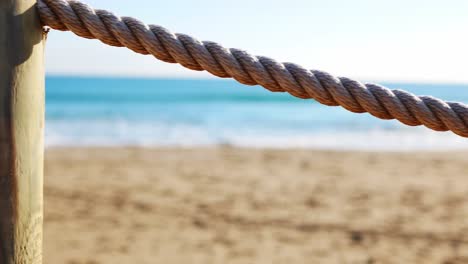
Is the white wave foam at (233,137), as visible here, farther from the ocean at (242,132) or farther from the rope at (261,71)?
the rope at (261,71)

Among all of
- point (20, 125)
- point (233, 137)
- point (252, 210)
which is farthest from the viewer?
point (233, 137)

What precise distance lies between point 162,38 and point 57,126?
1265cm

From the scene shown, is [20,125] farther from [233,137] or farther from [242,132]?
[242,132]

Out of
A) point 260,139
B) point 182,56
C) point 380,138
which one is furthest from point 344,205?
point 380,138

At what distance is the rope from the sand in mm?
2886

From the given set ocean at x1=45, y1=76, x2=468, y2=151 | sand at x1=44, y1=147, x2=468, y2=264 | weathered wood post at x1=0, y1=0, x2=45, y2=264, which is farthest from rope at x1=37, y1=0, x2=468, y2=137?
ocean at x1=45, y1=76, x2=468, y2=151

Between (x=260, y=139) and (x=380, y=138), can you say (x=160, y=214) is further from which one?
(x=380, y=138)

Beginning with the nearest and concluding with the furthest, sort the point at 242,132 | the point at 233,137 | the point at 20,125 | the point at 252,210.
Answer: the point at 20,125, the point at 252,210, the point at 233,137, the point at 242,132

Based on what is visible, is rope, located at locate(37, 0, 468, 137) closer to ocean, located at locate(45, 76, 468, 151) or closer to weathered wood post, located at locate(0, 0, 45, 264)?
weathered wood post, located at locate(0, 0, 45, 264)

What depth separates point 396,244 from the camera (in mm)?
4086

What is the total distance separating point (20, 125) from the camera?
916mm

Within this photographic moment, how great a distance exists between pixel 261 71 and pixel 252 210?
408 centimetres

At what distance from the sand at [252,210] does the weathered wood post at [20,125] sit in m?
2.82

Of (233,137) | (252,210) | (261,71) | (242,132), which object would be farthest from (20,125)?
(242,132)
